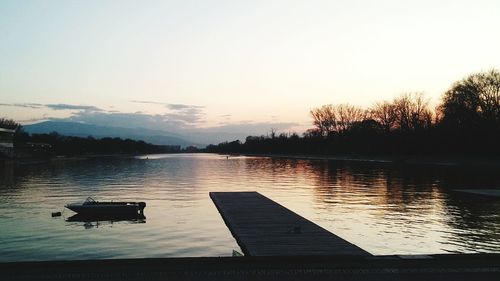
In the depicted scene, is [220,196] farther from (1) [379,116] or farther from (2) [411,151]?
(1) [379,116]

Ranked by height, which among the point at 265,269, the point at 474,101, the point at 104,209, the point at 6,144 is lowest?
the point at 104,209

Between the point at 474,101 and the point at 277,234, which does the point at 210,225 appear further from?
the point at 474,101

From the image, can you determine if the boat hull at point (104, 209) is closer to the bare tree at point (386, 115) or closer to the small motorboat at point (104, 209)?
the small motorboat at point (104, 209)

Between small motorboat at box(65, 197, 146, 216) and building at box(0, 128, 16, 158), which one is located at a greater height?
building at box(0, 128, 16, 158)

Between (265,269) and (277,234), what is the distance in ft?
30.2

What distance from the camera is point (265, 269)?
1420 centimetres

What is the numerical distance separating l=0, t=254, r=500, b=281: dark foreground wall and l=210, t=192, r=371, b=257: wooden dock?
2.73 m

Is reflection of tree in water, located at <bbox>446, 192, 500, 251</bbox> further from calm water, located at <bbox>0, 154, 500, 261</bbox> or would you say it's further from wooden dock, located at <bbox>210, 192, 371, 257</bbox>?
wooden dock, located at <bbox>210, 192, 371, 257</bbox>

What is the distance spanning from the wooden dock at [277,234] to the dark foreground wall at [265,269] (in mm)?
2733

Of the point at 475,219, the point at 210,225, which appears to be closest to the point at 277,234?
the point at 210,225

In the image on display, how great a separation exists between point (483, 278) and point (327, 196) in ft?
114

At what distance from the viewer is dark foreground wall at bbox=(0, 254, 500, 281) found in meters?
13.4

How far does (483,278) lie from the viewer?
13367 millimetres

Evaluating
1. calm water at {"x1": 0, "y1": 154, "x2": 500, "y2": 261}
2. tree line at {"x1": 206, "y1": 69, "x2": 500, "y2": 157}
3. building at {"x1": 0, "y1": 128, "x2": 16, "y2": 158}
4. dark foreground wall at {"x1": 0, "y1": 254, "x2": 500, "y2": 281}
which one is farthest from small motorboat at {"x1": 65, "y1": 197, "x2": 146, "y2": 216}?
building at {"x1": 0, "y1": 128, "x2": 16, "y2": 158}
